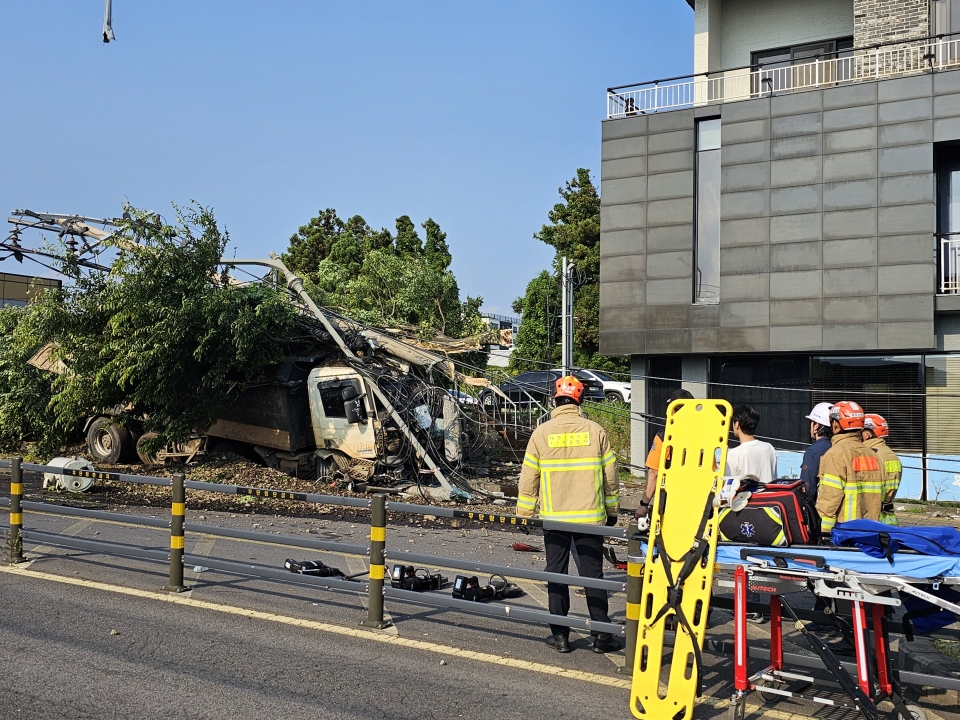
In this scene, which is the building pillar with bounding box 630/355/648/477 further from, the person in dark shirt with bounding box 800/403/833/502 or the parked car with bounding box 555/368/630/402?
the person in dark shirt with bounding box 800/403/833/502

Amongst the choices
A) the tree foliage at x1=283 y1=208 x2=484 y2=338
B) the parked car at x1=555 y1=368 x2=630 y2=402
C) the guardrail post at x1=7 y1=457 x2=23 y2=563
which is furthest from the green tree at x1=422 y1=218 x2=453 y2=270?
the guardrail post at x1=7 y1=457 x2=23 y2=563

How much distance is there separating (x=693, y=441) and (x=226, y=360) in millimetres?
13708

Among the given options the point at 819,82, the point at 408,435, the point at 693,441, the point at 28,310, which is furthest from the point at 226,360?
the point at 819,82

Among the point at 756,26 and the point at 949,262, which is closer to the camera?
the point at 949,262

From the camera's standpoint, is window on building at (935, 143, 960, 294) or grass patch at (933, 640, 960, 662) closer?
grass patch at (933, 640, 960, 662)

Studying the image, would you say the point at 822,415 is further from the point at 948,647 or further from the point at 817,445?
the point at 948,647

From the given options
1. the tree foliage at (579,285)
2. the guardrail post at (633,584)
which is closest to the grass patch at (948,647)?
the guardrail post at (633,584)

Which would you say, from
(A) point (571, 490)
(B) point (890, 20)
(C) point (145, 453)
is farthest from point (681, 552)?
(B) point (890, 20)

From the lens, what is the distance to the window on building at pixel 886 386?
1914 cm

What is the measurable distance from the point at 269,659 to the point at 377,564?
0.99 meters

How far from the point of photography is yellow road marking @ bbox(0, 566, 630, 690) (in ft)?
19.1

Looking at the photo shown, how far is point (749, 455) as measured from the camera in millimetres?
7379

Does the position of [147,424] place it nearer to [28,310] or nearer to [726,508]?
[28,310]

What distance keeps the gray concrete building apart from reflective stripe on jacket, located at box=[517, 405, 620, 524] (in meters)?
13.6
